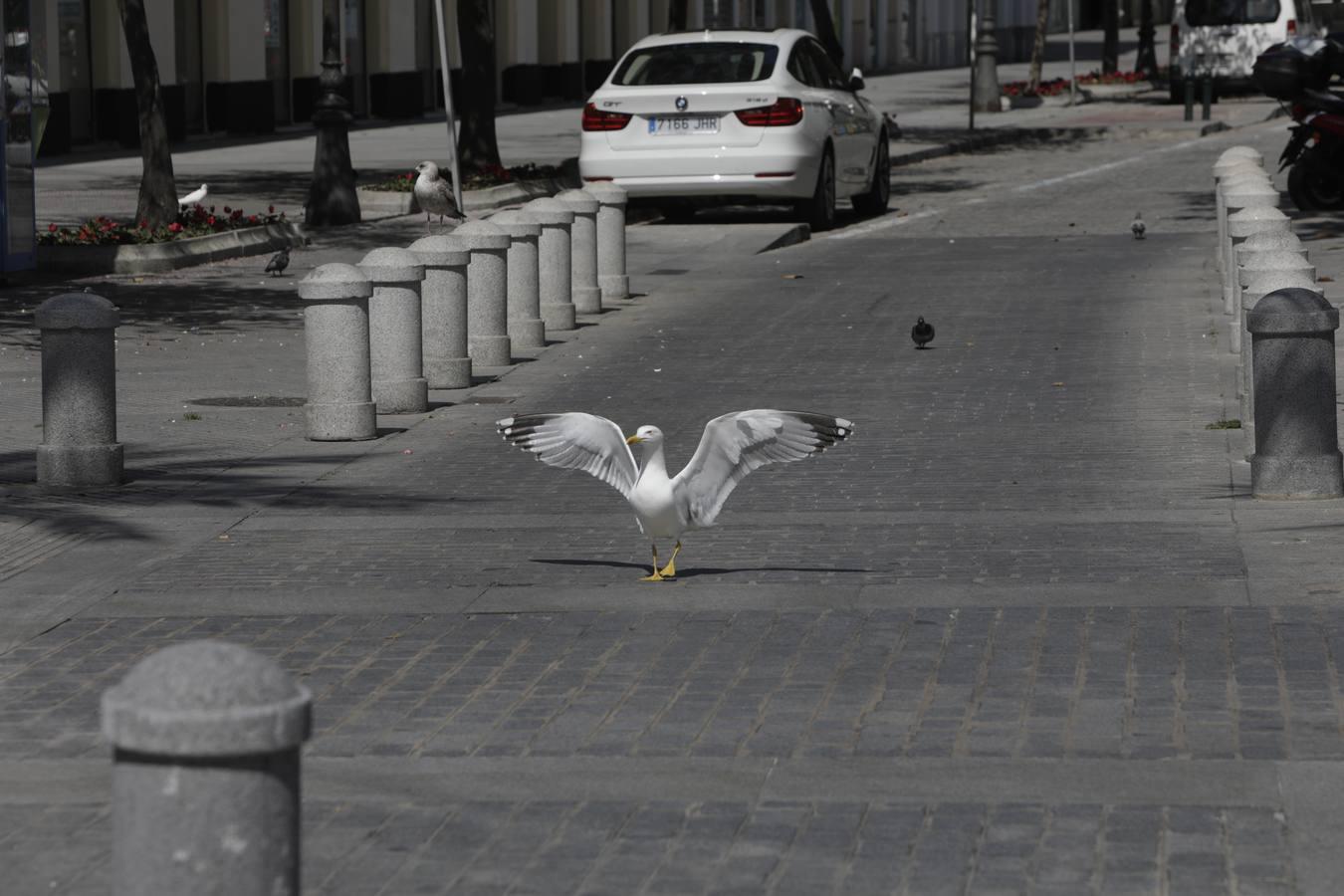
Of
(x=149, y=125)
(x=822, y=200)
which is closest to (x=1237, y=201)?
(x=822, y=200)

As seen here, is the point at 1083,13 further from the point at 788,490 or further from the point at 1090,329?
the point at 788,490

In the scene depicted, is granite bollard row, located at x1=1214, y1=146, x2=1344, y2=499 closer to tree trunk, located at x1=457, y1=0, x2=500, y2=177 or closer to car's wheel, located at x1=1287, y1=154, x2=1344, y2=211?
car's wheel, located at x1=1287, y1=154, x2=1344, y2=211

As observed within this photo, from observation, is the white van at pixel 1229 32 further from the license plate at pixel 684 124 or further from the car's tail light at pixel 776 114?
the license plate at pixel 684 124

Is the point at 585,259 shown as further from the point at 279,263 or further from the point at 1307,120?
the point at 1307,120

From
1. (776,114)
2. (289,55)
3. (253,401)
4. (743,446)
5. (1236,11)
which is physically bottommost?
(253,401)

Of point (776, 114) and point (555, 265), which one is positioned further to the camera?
point (776, 114)

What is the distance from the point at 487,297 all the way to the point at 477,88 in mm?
12744

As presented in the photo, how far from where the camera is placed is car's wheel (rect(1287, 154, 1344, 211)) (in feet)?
80.7

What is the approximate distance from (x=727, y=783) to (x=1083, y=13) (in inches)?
3744

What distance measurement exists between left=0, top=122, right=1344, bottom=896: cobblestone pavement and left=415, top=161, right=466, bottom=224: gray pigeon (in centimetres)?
577

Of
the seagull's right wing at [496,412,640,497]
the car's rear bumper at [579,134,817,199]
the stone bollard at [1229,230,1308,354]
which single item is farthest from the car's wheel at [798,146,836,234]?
the seagull's right wing at [496,412,640,497]

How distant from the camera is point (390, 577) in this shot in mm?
8727

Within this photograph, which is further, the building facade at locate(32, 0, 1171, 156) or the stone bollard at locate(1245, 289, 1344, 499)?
the building facade at locate(32, 0, 1171, 156)

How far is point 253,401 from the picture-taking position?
1354cm
